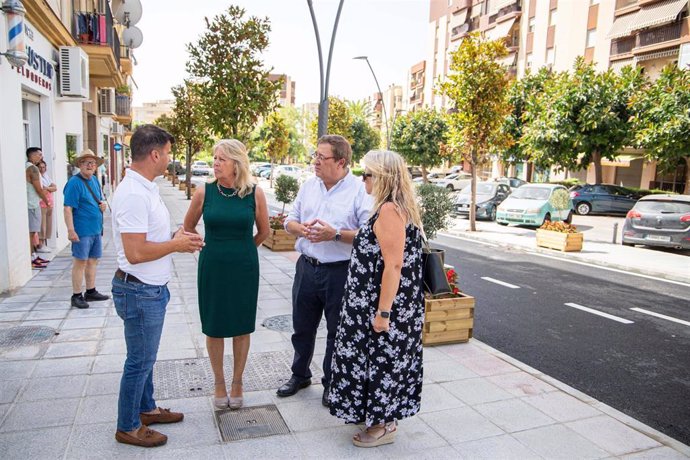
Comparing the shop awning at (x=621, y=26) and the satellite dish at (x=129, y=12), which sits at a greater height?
the shop awning at (x=621, y=26)

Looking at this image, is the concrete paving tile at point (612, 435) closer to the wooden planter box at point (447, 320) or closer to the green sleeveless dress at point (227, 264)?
the wooden planter box at point (447, 320)

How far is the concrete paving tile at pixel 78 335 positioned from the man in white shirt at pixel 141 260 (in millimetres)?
2287

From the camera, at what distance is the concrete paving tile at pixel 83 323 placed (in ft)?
18.8

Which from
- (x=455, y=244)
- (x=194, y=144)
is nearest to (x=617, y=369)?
(x=455, y=244)

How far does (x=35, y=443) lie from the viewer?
11.1ft

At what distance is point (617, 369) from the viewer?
5.48m

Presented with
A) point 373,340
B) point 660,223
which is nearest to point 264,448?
point 373,340

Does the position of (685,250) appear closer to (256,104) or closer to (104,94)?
(256,104)

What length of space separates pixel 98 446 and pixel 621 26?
36393 millimetres

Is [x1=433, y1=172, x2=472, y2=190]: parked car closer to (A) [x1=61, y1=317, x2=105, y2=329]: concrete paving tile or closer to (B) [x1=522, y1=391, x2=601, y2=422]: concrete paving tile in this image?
(A) [x1=61, y1=317, x2=105, y2=329]: concrete paving tile

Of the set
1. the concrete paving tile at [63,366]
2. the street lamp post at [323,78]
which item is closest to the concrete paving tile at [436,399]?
the concrete paving tile at [63,366]

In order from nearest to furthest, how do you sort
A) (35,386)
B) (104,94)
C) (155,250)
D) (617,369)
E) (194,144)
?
(155,250) < (35,386) < (617,369) < (104,94) < (194,144)

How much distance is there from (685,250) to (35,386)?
15863 mm

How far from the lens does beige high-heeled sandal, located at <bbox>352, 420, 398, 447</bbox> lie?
351 cm
